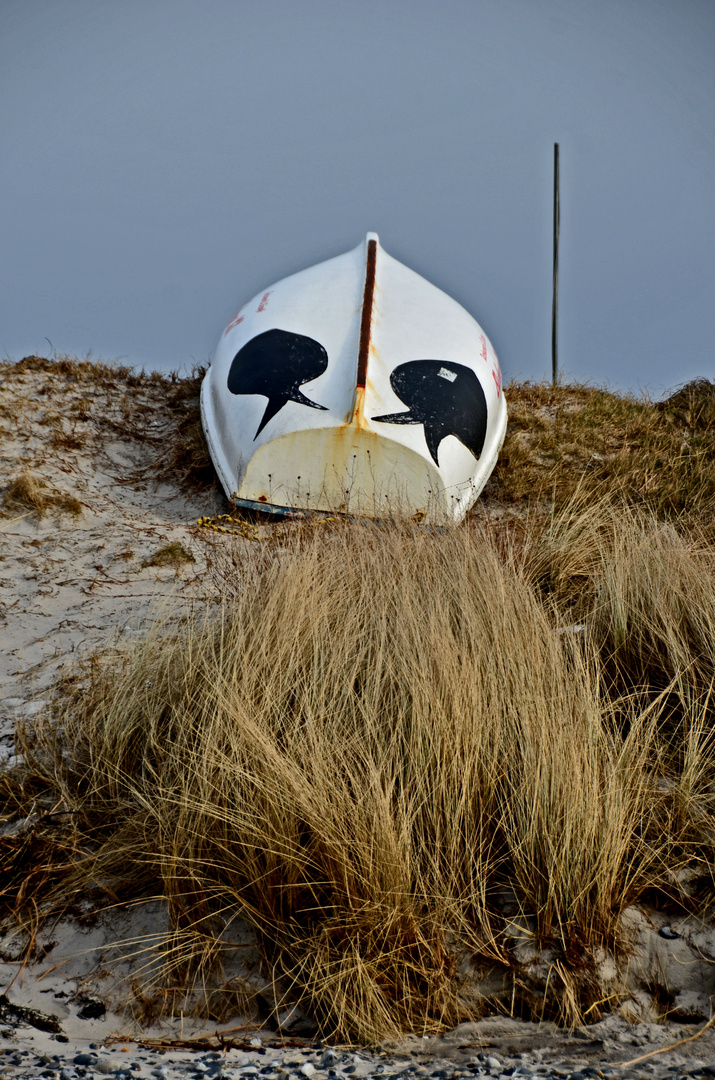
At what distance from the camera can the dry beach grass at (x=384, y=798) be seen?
201cm

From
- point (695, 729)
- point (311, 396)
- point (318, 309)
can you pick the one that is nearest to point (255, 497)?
point (311, 396)

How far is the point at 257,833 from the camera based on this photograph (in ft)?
7.09

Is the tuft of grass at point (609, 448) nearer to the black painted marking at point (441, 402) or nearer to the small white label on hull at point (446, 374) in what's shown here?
the black painted marking at point (441, 402)

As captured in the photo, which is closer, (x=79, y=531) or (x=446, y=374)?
(x=79, y=531)

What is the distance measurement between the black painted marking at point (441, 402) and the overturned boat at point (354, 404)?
0.01 meters

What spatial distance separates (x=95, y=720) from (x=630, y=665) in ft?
7.34

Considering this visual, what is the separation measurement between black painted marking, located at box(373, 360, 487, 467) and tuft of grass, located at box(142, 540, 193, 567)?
5.82 feet

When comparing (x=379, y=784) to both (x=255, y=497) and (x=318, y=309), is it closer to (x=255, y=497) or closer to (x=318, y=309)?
(x=255, y=497)

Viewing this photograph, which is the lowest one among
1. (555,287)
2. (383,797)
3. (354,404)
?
(383,797)

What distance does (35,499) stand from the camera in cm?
571

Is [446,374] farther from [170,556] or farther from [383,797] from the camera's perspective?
[383,797]

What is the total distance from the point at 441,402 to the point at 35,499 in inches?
125

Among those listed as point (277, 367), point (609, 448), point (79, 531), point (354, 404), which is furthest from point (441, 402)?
point (79, 531)

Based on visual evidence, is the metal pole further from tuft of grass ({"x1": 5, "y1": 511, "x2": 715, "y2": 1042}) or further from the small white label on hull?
tuft of grass ({"x1": 5, "y1": 511, "x2": 715, "y2": 1042})
